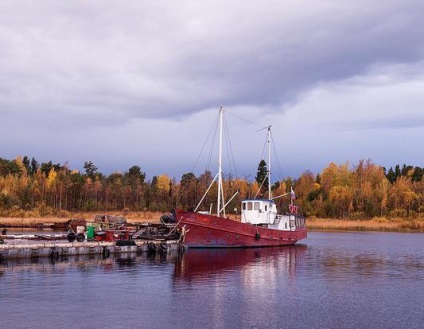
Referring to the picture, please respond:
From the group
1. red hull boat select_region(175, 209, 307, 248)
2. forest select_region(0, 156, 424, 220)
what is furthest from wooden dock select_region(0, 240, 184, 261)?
forest select_region(0, 156, 424, 220)

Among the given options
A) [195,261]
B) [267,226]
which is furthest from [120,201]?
[195,261]

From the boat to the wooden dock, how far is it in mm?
2441

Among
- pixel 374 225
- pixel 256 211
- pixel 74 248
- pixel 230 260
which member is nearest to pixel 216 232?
pixel 230 260

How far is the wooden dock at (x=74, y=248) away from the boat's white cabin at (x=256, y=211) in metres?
11.6

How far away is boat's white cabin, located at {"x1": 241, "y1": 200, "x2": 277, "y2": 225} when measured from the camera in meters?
63.8

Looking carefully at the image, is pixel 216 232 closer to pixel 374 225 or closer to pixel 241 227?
pixel 241 227

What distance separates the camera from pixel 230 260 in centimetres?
4878

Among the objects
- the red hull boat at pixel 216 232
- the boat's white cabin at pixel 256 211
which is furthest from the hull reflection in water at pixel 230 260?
the boat's white cabin at pixel 256 211

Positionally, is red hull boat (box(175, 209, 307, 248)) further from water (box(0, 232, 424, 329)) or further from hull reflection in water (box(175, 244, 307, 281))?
water (box(0, 232, 424, 329))

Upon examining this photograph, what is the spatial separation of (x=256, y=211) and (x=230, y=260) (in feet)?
51.8

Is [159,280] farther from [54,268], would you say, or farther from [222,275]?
[54,268]

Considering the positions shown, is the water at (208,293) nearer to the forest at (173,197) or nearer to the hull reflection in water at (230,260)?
the hull reflection in water at (230,260)

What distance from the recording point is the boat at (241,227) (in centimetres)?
5522

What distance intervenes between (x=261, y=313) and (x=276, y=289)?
771 centimetres
